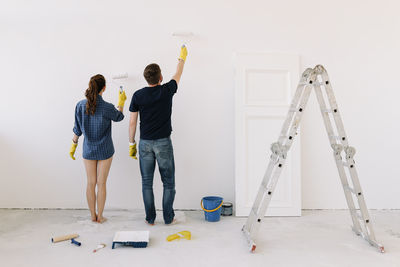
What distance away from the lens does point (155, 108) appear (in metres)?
3.18

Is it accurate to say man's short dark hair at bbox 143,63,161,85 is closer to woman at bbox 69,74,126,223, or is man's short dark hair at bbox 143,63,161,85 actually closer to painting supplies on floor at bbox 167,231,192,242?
woman at bbox 69,74,126,223

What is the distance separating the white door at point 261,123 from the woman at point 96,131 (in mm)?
1337

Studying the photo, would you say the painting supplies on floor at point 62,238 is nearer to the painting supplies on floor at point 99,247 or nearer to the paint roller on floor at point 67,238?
the paint roller on floor at point 67,238

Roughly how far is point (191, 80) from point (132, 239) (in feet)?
6.05

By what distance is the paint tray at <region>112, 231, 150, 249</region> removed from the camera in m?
2.67

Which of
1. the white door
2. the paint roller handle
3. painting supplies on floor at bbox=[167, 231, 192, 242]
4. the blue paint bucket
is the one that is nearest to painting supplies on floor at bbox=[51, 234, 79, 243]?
the paint roller handle

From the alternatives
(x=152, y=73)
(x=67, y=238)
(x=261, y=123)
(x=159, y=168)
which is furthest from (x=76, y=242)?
(x=261, y=123)

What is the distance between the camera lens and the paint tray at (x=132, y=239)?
2668 mm

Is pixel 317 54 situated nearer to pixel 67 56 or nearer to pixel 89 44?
pixel 89 44

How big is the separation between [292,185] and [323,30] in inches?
70.3

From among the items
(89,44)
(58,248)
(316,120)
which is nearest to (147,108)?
(89,44)

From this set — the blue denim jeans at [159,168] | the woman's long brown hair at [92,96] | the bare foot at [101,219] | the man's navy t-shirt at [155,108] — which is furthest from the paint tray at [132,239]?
the woman's long brown hair at [92,96]

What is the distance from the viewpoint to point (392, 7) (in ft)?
12.5

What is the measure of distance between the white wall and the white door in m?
0.19
